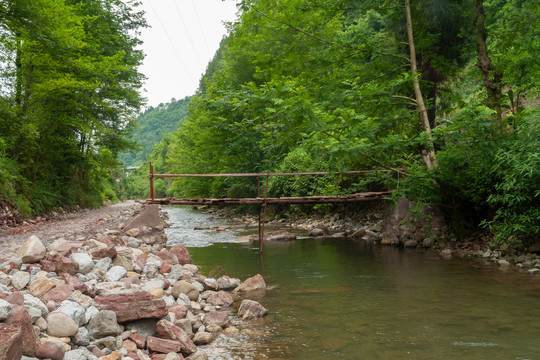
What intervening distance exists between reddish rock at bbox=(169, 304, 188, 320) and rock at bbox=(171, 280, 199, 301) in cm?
69

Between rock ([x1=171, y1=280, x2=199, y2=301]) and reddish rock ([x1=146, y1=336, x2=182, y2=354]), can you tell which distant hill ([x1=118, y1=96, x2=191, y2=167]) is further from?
reddish rock ([x1=146, y1=336, x2=182, y2=354])

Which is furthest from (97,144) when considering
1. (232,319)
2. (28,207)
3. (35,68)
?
(232,319)

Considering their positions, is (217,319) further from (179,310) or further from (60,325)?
(60,325)

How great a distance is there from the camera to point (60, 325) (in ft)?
10.7

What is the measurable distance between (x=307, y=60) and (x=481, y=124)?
14.0 feet

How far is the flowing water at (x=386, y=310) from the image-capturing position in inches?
153

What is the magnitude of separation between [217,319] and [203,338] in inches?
22.5

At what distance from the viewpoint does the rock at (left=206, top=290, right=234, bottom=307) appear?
5496mm

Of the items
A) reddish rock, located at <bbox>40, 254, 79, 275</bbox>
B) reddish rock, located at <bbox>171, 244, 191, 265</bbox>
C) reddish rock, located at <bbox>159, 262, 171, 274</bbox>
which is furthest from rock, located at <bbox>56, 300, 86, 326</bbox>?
reddish rock, located at <bbox>171, 244, 191, 265</bbox>

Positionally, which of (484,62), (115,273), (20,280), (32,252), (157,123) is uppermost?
(157,123)

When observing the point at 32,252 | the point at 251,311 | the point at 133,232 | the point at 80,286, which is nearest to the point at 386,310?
the point at 251,311

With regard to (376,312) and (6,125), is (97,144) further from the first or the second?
(376,312)

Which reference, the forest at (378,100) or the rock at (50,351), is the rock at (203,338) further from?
the forest at (378,100)

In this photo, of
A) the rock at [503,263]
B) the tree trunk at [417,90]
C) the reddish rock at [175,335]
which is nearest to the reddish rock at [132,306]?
the reddish rock at [175,335]
